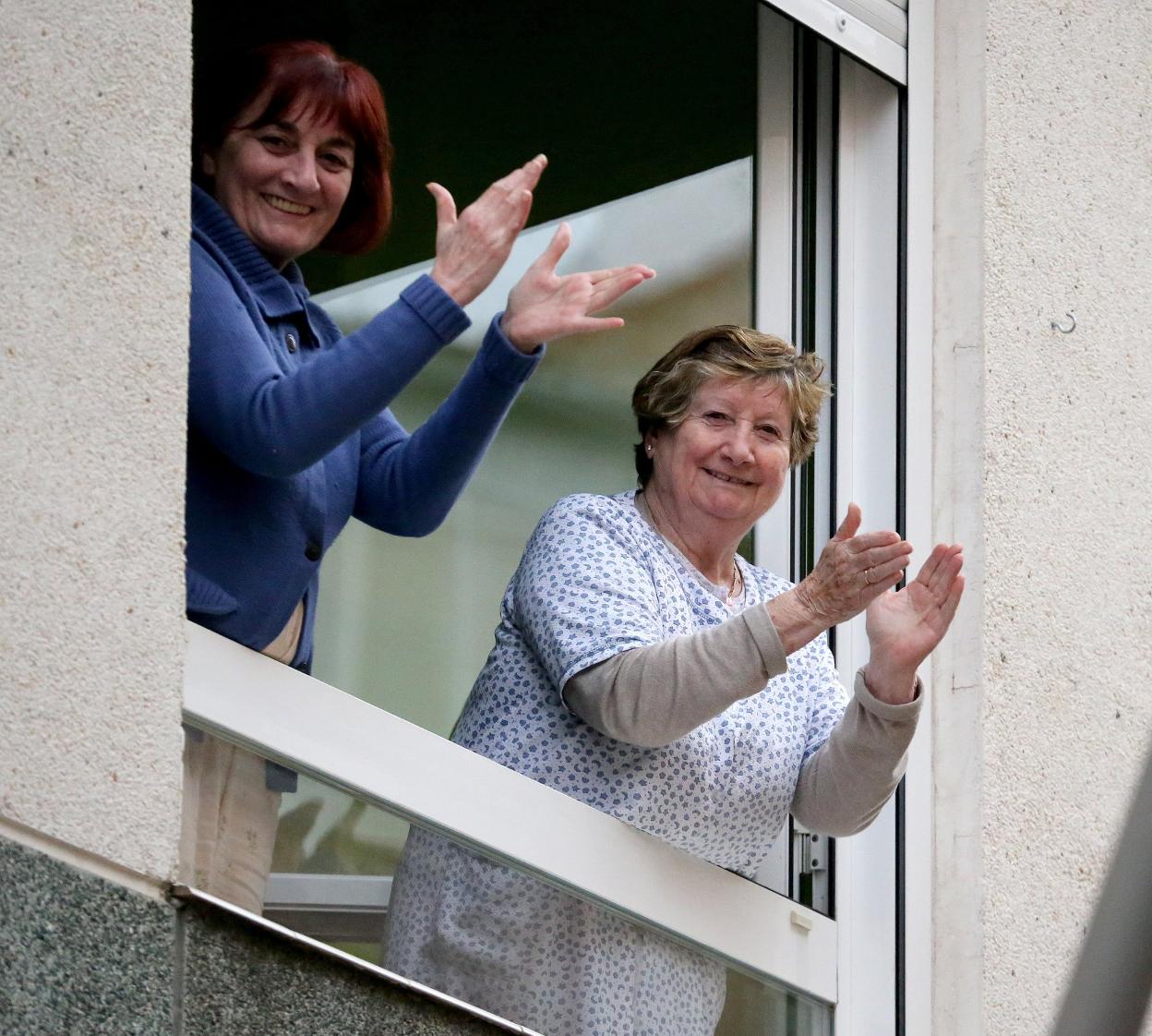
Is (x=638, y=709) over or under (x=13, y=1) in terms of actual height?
under

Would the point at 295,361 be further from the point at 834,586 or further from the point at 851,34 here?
the point at 851,34

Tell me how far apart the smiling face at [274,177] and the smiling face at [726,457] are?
761 mm

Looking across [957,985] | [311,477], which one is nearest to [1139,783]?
[311,477]

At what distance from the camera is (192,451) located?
8.50 ft

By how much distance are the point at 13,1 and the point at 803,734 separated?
170 cm

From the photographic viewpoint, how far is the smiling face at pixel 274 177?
2.81 m

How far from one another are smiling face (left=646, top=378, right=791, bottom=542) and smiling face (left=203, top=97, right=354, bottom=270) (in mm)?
761

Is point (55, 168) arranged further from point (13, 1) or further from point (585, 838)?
point (585, 838)

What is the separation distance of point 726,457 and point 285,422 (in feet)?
3.21

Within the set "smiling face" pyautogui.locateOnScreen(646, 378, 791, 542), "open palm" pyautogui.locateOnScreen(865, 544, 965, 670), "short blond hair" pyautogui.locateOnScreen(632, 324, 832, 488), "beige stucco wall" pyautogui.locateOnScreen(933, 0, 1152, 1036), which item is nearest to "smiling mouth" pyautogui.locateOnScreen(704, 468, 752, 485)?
"smiling face" pyautogui.locateOnScreen(646, 378, 791, 542)

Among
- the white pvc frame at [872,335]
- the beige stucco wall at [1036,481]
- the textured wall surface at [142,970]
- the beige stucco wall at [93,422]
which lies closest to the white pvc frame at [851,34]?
the white pvc frame at [872,335]

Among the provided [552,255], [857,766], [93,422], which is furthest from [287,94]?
[857,766]

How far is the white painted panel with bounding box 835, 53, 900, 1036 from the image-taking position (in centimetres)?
364

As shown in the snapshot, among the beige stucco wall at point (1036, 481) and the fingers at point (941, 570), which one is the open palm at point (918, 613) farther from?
the beige stucco wall at point (1036, 481)
